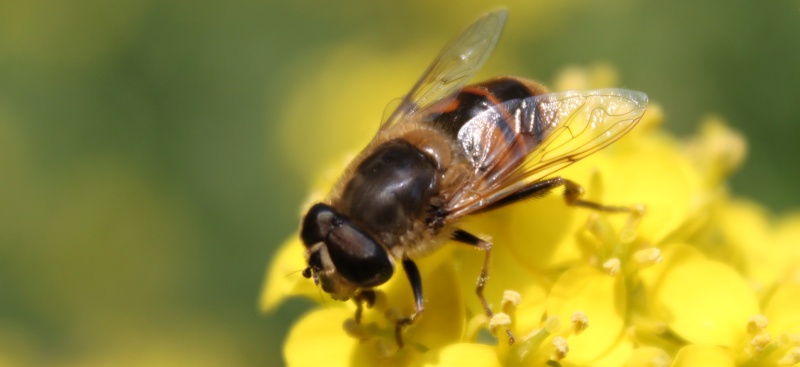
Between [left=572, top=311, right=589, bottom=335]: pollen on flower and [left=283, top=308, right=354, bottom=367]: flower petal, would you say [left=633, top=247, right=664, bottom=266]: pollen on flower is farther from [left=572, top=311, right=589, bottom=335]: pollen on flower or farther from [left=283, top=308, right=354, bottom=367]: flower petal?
[left=283, top=308, right=354, bottom=367]: flower petal

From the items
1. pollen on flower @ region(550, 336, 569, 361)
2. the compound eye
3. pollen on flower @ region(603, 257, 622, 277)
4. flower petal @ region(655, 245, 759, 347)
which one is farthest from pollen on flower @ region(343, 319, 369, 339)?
flower petal @ region(655, 245, 759, 347)

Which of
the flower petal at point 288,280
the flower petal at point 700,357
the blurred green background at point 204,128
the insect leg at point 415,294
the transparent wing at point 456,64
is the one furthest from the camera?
the blurred green background at point 204,128

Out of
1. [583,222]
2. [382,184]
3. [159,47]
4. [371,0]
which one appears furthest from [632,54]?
[382,184]

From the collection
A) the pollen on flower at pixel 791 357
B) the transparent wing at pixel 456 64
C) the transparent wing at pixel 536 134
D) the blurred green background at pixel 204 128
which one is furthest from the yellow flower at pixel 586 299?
Result: the blurred green background at pixel 204 128

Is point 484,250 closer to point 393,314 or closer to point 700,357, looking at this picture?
point 393,314

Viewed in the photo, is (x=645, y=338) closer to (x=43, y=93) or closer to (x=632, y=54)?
(x=632, y=54)

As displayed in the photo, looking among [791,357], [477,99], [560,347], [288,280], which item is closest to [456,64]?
[477,99]

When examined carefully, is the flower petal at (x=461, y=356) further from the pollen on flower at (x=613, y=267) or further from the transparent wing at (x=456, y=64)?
the transparent wing at (x=456, y=64)
